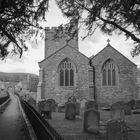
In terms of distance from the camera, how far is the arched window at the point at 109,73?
31.0m

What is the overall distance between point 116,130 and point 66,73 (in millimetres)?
24511

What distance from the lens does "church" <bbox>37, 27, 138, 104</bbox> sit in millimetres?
30281

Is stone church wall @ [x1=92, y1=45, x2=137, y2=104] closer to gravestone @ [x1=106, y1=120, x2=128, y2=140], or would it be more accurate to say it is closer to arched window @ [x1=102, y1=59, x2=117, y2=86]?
arched window @ [x1=102, y1=59, x2=117, y2=86]

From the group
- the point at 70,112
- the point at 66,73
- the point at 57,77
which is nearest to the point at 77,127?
the point at 70,112

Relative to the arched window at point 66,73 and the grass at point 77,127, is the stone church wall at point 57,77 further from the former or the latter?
the grass at point 77,127

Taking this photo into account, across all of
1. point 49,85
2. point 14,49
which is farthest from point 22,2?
point 49,85

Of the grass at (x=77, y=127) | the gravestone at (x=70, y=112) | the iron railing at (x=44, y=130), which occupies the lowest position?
the grass at (x=77, y=127)

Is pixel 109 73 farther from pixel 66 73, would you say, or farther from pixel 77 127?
pixel 77 127

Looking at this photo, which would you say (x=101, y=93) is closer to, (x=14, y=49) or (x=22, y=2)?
(x=14, y=49)

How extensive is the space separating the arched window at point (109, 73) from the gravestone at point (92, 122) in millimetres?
20973

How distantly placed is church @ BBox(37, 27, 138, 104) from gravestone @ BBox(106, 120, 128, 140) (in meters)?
22.7

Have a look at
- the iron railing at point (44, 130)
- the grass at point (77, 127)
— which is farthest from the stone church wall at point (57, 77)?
the iron railing at point (44, 130)

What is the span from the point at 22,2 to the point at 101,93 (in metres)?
22.2

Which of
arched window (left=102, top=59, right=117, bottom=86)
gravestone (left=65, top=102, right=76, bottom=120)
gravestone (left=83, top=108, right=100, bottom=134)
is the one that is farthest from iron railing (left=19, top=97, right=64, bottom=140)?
arched window (left=102, top=59, right=117, bottom=86)
